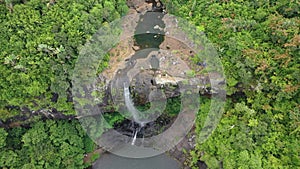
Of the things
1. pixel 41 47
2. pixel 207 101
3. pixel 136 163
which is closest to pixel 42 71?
pixel 41 47

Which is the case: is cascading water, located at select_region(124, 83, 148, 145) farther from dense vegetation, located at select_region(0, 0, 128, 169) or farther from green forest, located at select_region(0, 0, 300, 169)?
dense vegetation, located at select_region(0, 0, 128, 169)

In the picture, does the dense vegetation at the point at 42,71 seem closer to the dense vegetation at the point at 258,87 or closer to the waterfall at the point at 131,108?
the waterfall at the point at 131,108

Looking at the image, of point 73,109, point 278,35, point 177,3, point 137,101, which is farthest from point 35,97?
point 278,35

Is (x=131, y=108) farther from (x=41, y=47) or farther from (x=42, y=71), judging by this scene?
(x=41, y=47)

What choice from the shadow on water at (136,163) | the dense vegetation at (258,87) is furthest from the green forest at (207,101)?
the shadow on water at (136,163)

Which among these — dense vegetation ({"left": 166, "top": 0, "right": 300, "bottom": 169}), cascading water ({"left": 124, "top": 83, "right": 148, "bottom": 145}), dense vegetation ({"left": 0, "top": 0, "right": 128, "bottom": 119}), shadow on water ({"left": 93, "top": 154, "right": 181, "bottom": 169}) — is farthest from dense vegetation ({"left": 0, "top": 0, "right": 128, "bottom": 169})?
dense vegetation ({"left": 166, "top": 0, "right": 300, "bottom": 169})
